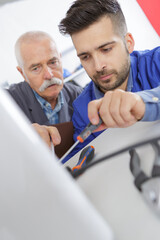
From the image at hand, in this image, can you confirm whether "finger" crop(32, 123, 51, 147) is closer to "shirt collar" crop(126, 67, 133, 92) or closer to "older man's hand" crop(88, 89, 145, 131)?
"older man's hand" crop(88, 89, 145, 131)

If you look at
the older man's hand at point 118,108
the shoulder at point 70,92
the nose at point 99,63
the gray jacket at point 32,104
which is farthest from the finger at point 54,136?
the shoulder at point 70,92

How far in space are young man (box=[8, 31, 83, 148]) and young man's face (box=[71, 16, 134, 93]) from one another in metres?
0.36

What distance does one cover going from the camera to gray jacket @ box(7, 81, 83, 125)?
1.04 m

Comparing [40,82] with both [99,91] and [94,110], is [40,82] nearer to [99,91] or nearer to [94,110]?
[99,91]

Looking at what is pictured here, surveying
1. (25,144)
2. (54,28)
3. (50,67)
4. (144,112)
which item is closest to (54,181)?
(25,144)

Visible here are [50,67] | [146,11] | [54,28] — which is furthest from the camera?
[146,11]

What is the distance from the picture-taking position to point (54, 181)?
0.36ft

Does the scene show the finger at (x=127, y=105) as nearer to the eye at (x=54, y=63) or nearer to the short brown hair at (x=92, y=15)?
the short brown hair at (x=92, y=15)

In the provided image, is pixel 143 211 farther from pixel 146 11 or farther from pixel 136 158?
pixel 146 11

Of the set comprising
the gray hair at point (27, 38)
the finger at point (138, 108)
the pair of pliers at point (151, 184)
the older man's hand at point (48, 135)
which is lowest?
the pair of pliers at point (151, 184)

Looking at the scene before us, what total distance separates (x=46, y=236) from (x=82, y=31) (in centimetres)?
64

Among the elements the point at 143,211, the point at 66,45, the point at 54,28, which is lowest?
the point at 143,211

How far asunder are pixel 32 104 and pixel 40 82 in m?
0.12

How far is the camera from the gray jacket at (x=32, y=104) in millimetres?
1036
